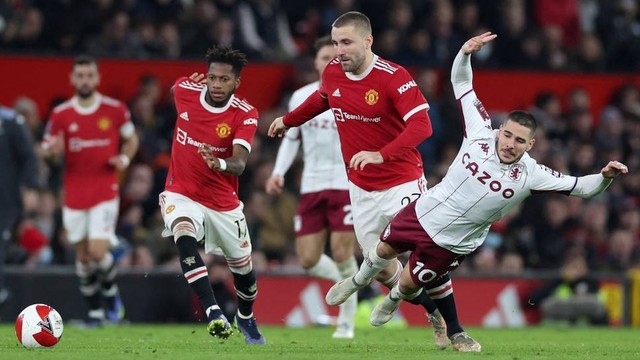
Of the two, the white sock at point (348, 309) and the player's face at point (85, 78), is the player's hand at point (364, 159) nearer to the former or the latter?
the white sock at point (348, 309)

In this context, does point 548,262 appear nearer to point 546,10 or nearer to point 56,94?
point 546,10

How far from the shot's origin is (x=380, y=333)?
15266 mm

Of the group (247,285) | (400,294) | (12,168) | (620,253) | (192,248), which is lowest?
(620,253)

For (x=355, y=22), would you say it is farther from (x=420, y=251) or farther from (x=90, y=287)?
(x=90, y=287)

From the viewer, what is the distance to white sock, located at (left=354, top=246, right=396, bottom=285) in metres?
11.7

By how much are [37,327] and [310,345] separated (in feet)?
8.14

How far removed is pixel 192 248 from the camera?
37.8 feet

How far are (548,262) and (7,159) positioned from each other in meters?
8.27

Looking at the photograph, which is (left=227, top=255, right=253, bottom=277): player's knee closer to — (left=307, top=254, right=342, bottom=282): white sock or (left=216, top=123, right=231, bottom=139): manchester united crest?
(left=216, top=123, right=231, bottom=139): manchester united crest

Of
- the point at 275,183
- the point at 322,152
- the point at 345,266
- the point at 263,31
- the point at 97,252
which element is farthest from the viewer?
the point at 263,31

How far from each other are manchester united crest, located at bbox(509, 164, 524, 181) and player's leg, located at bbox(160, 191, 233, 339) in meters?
2.47

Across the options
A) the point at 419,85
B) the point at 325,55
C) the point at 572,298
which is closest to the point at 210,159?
the point at 325,55

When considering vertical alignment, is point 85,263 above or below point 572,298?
above

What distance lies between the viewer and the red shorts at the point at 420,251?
37.1 ft
